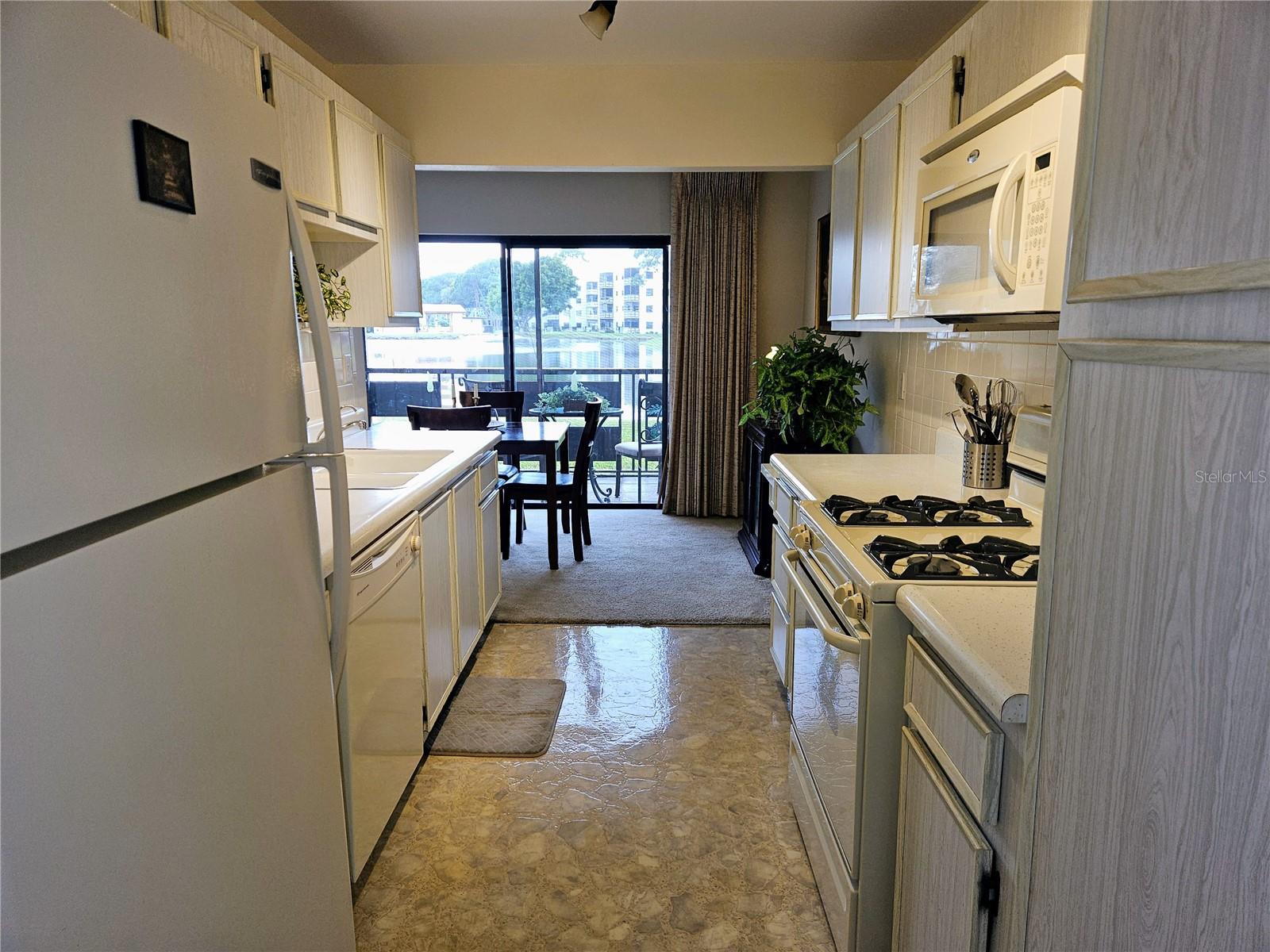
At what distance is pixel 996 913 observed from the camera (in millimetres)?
1132

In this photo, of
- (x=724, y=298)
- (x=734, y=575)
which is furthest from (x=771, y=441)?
(x=724, y=298)

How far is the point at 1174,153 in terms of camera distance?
678 millimetres

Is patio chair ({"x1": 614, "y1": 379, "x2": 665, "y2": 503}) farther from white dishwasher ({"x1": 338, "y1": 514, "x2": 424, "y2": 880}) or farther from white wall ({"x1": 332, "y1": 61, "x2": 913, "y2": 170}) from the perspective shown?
white dishwasher ({"x1": 338, "y1": 514, "x2": 424, "y2": 880})

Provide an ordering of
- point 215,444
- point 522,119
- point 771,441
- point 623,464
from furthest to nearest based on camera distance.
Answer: point 623,464 → point 771,441 → point 522,119 → point 215,444

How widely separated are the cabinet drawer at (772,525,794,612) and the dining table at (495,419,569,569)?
1.75 metres

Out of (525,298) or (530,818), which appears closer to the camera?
(530,818)

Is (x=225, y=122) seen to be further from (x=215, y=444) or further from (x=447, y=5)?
(x=447, y=5)

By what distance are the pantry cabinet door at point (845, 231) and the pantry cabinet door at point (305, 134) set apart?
2.01 meters

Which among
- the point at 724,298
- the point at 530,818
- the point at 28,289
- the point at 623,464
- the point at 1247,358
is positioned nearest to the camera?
the point at 1247,358

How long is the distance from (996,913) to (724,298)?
498 centimetres

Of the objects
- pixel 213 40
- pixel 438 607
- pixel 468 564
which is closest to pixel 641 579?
pixel 468 564

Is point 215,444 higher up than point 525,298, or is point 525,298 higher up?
point 525,298

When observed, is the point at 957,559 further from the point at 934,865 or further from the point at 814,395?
the point at 814,395

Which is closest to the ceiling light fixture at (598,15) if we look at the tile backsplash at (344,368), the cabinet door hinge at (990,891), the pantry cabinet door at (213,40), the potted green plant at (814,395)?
the pantry cabinet door at (213,40)
